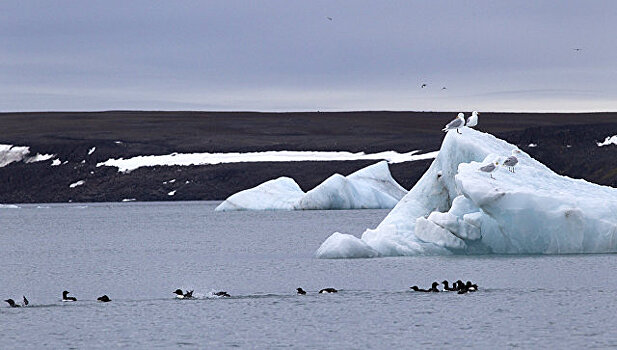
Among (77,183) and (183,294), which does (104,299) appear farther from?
(77,183)

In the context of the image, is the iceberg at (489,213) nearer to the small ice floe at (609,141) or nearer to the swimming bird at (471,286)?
the swimming bird at (471,286)

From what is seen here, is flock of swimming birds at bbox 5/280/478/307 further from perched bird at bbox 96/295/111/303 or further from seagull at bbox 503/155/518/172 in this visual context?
seagull at bbox 503/155/518/172

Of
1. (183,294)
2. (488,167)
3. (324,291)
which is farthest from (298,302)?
(488,167)

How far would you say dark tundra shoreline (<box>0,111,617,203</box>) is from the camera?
468 ft

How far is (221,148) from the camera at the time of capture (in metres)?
166

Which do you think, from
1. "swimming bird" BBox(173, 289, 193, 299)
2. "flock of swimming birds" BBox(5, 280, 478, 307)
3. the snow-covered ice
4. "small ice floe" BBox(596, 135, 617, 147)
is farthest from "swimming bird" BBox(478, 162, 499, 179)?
the snow-covered ice

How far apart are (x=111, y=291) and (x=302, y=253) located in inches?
567

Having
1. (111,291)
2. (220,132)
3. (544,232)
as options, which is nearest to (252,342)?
(111,291)

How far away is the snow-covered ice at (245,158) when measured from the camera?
155 metres

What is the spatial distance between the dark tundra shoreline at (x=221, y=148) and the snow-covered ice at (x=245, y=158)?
192 centimetres

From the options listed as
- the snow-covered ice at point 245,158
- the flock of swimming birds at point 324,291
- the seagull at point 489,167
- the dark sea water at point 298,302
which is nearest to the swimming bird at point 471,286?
the flock of swimming birds at point 324,291

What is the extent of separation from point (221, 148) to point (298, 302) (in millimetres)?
135137

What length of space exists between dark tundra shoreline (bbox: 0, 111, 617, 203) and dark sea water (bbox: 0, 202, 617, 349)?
7765 cm

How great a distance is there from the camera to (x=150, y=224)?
8362 cm
